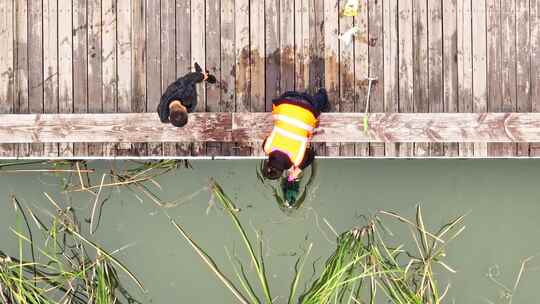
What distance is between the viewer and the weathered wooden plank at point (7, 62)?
433 cm

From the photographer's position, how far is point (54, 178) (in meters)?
4.90

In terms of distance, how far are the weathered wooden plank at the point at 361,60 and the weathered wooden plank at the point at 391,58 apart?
0.14 metres

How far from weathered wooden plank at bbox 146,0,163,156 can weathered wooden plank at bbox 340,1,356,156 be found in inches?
52.1

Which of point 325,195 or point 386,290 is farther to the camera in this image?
point 325,195

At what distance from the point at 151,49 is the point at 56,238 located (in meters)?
1.77

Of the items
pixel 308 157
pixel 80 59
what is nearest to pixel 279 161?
pixel 308 157

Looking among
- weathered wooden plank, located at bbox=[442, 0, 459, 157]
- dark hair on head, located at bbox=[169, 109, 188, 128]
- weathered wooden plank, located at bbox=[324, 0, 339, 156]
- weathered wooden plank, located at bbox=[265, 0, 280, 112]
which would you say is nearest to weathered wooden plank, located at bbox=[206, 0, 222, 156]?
weathered wooden plank, located at bbox=[265, 0, 280, 112]

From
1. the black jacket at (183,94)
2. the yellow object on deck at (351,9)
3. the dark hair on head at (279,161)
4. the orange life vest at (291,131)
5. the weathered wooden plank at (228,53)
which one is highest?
the yellow object on deck at (351,9)

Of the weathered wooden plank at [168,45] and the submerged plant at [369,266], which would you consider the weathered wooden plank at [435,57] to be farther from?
the weathered wooden plank at [168,45]

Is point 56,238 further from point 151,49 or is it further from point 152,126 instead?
point 151,49

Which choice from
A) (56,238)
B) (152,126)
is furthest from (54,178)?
(152,126)

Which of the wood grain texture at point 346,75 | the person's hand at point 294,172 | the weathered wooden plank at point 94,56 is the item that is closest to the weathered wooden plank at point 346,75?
the wood grain texture at point 346,75

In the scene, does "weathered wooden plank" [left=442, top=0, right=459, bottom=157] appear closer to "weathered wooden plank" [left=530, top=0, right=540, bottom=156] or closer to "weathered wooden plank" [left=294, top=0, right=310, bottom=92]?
"weathered wooden plank" [left=530, top=0, right=540, bottom=156]

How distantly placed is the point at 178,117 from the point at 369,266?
1.87 m
